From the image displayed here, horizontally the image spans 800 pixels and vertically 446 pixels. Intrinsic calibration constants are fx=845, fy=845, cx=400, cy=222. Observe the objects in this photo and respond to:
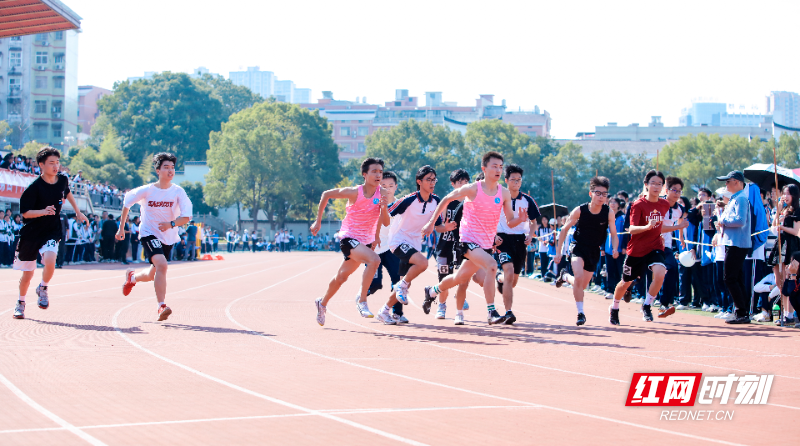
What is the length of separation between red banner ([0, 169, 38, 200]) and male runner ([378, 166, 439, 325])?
82.2 ft

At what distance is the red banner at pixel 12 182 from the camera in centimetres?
3175

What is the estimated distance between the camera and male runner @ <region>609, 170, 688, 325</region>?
11469 millimetres

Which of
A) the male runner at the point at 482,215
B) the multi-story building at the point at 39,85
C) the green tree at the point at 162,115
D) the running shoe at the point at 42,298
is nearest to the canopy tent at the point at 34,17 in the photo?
the running shoe at the point at 42,298

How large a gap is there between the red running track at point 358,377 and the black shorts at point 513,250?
0.85 metres

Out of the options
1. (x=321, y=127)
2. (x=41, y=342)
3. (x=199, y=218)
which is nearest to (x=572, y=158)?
(x=321, y=127)

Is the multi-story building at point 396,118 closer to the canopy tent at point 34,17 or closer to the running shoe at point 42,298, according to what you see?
the canopy tent at point 34,17

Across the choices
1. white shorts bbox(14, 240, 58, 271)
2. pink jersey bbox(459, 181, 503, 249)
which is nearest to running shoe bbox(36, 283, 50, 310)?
white shorts bbox(14, 240, 58, 271)

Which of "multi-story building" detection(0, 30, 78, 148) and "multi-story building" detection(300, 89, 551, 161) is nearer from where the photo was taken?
"multi-story building" detection(0, 30, 78, 148)

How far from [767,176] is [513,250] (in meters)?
5.46

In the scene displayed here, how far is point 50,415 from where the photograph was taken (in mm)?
5277

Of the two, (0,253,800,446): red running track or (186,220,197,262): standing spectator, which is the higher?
(0,253,800,446): red running track

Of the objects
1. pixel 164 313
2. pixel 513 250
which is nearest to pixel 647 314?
pixel 513 250

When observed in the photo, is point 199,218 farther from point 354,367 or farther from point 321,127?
point 354,367

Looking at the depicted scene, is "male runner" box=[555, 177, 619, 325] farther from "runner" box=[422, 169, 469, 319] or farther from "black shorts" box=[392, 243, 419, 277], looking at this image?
"black shorts" box=[392, 243, 419, 277]
